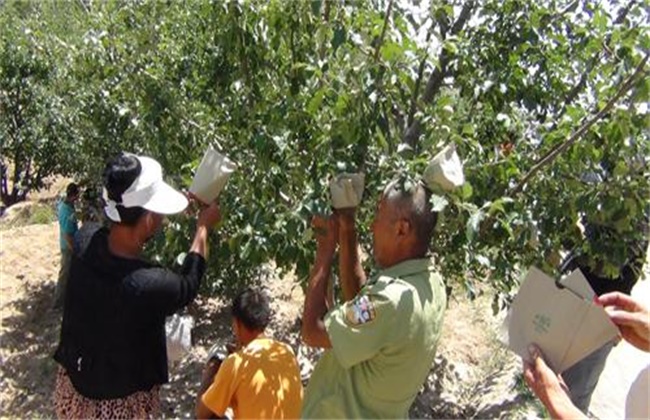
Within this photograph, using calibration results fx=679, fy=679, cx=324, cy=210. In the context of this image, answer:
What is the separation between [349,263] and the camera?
2.24 meters

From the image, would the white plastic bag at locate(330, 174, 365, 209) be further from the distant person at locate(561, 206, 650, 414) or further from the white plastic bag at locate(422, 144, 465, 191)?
the distant person at locate(561, 206, 650, 414)

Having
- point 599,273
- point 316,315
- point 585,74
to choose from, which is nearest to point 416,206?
point 316,315

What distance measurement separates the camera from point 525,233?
2393 millimetres

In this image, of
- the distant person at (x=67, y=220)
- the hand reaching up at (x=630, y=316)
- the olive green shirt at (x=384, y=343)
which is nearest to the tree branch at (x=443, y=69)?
the olive green shirt at (x=384, y=343)

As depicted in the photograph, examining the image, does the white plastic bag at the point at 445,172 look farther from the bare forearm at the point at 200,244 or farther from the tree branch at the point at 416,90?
the bare forearm at the point at 200,244

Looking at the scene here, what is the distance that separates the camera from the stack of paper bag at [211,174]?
2.31 meters

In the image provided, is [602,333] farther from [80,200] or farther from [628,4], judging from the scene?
[80,200]

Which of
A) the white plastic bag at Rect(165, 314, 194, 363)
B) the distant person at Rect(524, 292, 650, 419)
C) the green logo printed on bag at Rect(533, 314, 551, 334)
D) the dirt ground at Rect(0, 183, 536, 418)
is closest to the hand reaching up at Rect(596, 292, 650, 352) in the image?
the distant person at Rect(524, 292, 650, 419)

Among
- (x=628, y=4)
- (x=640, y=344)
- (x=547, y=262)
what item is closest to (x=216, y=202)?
(x=547, y=262)

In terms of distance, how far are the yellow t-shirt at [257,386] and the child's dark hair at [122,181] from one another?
744 mm

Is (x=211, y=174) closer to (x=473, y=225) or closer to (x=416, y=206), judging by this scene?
(x=416, y=206)

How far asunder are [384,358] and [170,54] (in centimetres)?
215

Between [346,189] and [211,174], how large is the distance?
500 millimetres

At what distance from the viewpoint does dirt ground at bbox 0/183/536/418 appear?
16.6 ft
